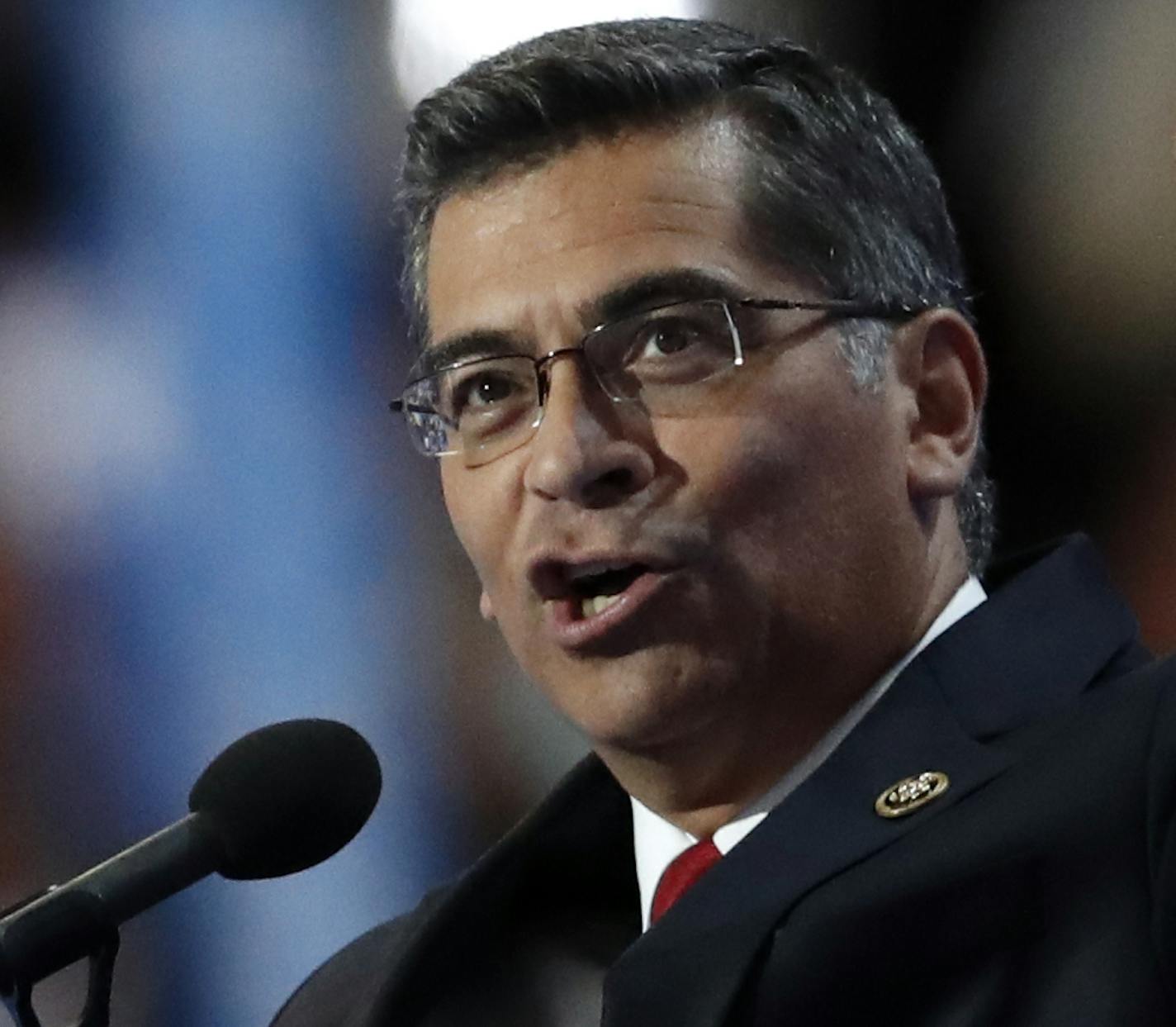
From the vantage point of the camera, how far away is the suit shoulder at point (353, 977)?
1713mm

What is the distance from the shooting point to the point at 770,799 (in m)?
1.50

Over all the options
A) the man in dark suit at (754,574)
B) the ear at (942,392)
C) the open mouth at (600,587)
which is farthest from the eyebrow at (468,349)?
the ear at (942,392)

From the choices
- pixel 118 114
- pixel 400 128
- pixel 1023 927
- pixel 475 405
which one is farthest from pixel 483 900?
pixel 118 114

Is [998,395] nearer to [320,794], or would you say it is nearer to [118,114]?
[320,794]

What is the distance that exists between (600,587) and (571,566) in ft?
0.10

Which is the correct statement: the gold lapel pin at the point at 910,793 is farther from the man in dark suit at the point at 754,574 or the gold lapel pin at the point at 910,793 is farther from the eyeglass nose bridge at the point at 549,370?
the eyeglass nose bridge at the point at 549,370

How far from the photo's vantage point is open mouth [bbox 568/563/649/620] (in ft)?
4.66

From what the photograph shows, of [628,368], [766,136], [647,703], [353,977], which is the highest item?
[766,136]

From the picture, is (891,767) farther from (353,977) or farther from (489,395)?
(353,977)

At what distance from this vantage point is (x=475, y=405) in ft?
5.20

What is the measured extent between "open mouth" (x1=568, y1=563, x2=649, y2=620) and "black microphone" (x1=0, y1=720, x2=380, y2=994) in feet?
0.70

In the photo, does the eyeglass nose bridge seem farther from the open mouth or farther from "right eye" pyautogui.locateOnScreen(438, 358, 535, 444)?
the open mouth

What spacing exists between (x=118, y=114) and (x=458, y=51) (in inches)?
17.0

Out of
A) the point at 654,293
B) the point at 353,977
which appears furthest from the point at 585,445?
the point at 353,977
